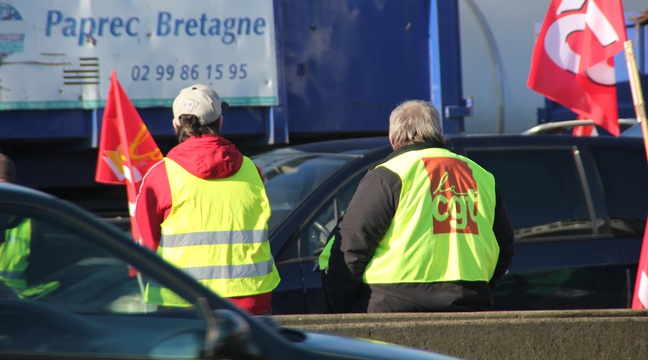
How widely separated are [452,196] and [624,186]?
1.99 m

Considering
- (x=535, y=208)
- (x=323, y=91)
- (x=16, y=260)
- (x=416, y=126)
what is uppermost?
(x=323, y=91)

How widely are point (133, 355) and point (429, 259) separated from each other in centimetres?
182

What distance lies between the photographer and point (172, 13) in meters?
6.64

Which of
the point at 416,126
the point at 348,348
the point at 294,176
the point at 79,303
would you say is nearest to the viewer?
the point at 79,303

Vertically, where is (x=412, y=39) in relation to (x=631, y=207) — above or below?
above

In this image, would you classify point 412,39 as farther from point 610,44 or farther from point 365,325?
point 365,325

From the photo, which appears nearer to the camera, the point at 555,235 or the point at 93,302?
the point at 93,302

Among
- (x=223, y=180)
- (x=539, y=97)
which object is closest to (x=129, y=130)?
(x=223, y=180)

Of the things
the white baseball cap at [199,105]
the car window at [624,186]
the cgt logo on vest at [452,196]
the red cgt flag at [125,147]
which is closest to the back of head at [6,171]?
the red cgt flag at [125,147]

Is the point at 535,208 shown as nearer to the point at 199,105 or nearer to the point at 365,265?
the point at 365,265

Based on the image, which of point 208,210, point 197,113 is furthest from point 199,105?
point 208,210

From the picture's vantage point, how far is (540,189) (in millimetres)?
5465

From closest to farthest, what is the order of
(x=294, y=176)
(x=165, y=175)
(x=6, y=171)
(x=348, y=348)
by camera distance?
(x=348, y=348)
(x=165, y=175)
(x=6, y=171)
(x=294, y=176)

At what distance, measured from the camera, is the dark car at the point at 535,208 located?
4848mm
